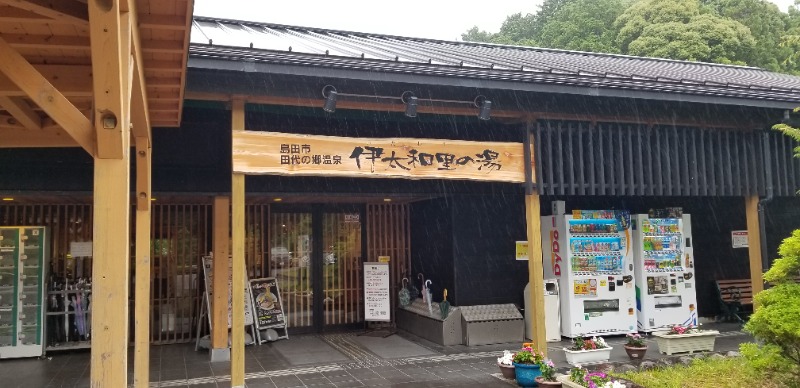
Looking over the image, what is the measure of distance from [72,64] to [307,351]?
595cm

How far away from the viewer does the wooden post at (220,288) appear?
345 inches

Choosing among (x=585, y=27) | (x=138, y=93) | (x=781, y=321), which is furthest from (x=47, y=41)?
(x=585, y=27)

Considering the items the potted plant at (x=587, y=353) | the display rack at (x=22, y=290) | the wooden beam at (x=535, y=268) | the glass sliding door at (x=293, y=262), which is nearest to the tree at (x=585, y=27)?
the glass sliding door at (x=293, y=262)

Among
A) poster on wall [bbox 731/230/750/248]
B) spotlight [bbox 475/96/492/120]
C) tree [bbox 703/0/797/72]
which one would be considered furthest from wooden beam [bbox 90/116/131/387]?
tree [bbox 703/0/797/72]

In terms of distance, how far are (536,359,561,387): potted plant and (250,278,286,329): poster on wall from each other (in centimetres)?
520

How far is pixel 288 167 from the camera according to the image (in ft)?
21.7

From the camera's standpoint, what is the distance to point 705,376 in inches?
279

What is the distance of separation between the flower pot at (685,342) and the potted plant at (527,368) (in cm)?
241

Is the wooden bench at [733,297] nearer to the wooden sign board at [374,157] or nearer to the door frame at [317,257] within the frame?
the wooden sign board at [374,157]

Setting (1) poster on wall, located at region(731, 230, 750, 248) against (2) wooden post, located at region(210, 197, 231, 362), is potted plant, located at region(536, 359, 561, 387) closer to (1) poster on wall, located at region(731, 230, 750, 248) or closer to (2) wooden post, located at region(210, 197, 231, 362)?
(2) wooden post, located at region(210, 197, 231, 362)

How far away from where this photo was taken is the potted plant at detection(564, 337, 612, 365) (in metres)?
7.89

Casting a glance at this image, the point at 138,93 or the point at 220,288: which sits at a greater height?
the point at 138,93

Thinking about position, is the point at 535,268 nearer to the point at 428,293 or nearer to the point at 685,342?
the point at 685,342

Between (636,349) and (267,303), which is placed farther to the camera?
(267,303)
